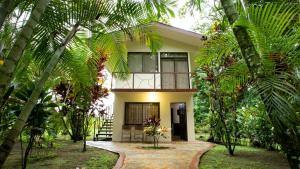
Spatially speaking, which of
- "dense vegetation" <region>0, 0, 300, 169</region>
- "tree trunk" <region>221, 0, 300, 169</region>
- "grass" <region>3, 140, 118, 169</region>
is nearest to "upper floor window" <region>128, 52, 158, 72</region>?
"dense vegetation" <region>0, 0, 300, 169</region>

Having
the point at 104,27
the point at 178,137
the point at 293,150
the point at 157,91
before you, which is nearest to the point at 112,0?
the point at 104,27

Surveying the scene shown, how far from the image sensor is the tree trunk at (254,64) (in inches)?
66.0

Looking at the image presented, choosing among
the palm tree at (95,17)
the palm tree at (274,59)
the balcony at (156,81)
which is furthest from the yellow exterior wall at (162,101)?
the palm tree at (274,59)

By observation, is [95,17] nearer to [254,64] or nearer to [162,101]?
[254,64]

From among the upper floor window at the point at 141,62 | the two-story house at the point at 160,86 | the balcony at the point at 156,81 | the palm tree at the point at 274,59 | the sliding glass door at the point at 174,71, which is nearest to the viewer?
the palm tree at the point at 274,59

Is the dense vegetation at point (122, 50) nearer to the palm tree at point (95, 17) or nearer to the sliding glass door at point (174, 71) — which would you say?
the palm tree at point (95, 17)

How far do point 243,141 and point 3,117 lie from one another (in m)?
9.85

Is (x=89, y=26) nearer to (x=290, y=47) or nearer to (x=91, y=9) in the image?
(x=91, y=9)

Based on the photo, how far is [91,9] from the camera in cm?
344

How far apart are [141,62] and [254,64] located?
1170 centimetres

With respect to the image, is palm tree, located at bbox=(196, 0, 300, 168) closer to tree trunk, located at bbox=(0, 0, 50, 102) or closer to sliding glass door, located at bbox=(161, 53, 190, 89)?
tree trunk, located at bbox=(0, 0, 50, 102)

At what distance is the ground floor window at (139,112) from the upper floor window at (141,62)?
1.96 metres

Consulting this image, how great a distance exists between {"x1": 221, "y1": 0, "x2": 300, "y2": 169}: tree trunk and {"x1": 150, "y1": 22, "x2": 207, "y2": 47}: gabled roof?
9.95 metres

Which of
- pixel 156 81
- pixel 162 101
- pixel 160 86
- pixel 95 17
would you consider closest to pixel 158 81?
pixel 156 81
